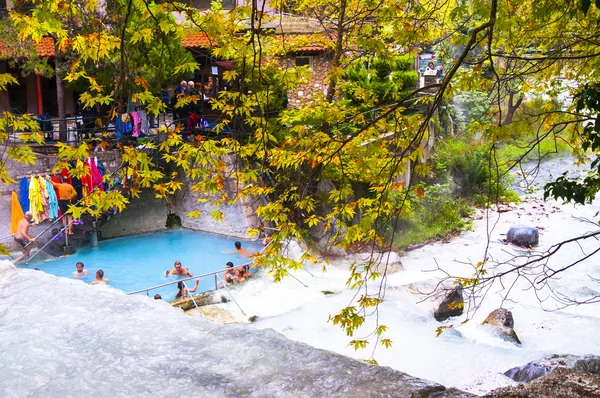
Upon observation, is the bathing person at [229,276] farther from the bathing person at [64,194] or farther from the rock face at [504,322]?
the rock face at [504,322]

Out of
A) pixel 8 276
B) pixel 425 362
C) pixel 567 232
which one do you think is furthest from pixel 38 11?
pixel 567 232

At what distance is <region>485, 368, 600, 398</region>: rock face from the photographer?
4.18m

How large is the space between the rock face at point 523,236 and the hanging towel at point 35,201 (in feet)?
38.1

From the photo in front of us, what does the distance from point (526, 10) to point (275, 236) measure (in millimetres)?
4911

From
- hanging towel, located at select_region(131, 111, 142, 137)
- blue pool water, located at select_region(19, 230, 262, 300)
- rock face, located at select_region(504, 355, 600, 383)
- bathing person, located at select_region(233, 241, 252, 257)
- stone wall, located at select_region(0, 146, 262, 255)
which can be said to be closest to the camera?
rock face, located at select_region(504, 355, 600, 383)

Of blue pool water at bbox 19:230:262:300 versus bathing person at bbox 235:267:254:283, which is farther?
blue pool water at bbox 19:230:262:300

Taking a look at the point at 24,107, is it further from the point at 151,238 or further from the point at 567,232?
the point at 567,232

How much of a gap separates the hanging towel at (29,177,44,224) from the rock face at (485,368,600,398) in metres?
11.9

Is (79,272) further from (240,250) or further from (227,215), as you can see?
(227,215)

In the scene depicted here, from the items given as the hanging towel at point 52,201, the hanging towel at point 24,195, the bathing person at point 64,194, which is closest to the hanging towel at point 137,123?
the bathing person at point 64,194

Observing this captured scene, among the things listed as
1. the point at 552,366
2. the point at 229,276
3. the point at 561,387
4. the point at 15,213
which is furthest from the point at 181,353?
the point at 15,213

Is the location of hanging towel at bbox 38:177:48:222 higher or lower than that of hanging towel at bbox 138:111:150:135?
lower

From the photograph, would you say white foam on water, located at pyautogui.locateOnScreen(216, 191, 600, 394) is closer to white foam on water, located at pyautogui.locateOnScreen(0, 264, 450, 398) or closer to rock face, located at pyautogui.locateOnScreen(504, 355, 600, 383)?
rock face, located at pyautogui.locateOnScreen(504, 355, 600, 383)

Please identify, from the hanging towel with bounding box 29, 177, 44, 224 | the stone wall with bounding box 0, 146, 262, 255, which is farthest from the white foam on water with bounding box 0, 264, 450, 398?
the stone wall with bounding box 0, 146, 262, 255
